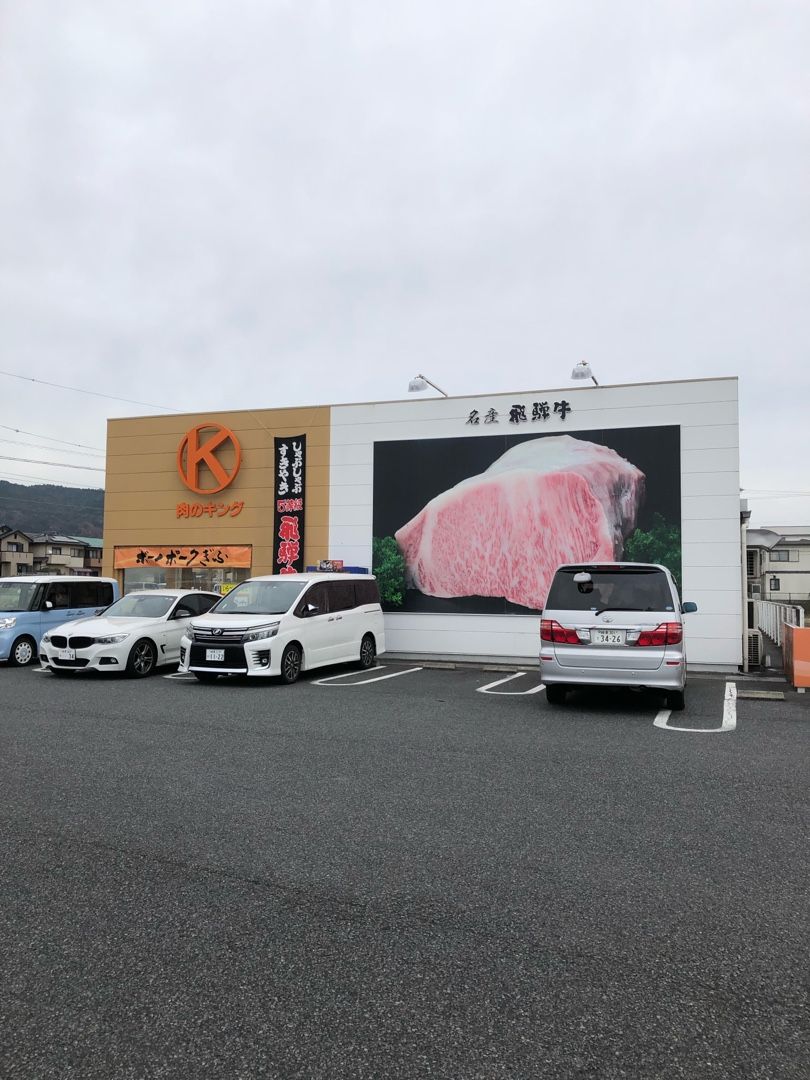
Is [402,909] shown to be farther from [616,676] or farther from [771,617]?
[771,617]

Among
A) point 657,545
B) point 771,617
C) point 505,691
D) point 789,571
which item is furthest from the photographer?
point 789,571

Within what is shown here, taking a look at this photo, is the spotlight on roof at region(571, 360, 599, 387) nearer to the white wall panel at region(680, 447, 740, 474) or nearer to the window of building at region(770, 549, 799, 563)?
the white wall panel at region(680, 447, 740, 474)

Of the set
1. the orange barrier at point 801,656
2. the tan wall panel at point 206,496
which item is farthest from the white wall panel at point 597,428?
the orange barrier at point 801,656

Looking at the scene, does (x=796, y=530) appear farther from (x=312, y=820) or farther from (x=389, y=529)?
(x=312, y=820)

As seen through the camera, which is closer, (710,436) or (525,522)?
(710,436)

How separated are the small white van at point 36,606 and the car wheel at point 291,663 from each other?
5.89m

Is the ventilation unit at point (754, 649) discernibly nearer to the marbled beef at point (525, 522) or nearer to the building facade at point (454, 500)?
the building facade at point (454, 500)

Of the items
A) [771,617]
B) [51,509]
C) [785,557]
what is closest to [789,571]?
[785,557]

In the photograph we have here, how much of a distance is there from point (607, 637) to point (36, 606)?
1136 cm

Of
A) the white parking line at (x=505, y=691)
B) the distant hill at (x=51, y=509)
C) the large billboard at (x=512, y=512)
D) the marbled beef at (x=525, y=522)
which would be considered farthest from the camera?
the distant hill at (x=51, y=509)

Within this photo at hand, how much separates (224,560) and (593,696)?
10559mm

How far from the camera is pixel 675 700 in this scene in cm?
972

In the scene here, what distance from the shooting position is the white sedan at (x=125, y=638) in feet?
42.3

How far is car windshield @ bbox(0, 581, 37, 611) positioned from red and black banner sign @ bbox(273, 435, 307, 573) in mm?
5138
